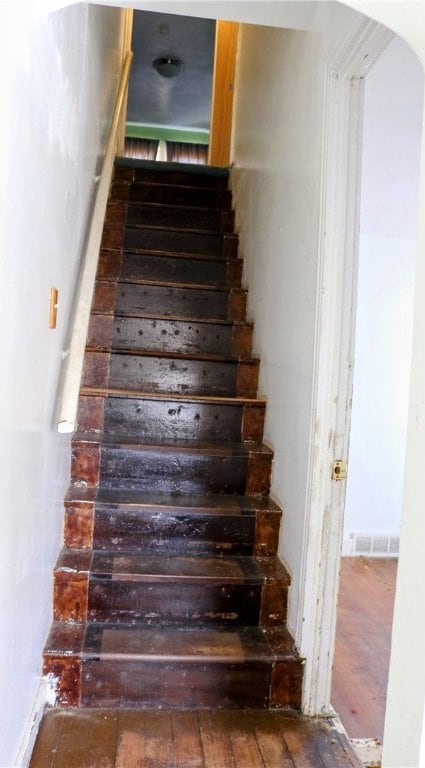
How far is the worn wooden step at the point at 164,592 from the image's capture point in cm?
181

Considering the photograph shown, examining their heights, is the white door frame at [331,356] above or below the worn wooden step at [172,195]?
below

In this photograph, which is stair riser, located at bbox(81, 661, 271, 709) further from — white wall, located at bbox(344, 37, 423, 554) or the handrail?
white wall, located at bbox(344, 37, 423, 554)

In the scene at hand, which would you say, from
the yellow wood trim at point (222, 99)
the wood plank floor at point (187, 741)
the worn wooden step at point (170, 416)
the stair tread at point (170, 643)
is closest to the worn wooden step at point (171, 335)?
the worn wooden step at point (170, 416)

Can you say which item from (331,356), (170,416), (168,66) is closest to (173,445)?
(170,416)

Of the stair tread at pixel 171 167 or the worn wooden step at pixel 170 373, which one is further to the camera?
the stair tread at pixel 171 167

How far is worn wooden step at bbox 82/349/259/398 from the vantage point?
8.32 feet

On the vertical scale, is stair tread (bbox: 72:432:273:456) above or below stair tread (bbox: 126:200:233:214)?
below

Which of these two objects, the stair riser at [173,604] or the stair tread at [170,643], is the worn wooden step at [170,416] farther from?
the stair tread at [170,643]

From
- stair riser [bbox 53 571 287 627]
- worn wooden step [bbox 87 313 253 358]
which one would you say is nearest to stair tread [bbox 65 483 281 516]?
stair riser [bbox 53 571 287 627]

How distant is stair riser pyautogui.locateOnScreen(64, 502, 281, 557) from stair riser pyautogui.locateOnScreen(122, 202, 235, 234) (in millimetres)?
1934

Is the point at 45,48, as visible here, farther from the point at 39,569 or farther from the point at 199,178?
the point at 199,178

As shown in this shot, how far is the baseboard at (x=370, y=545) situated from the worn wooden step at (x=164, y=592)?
1617 mm

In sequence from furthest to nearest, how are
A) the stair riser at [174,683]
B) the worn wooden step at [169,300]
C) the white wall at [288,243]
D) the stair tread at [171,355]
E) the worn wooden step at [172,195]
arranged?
1. the worn wooden step at [172,195]
2. the worn wooden step at [169,300]
3. the stair tread at [171,355]
4. the white wall at [288,243]
5. the stair riser at [174,683]

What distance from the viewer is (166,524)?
6.63 ft
